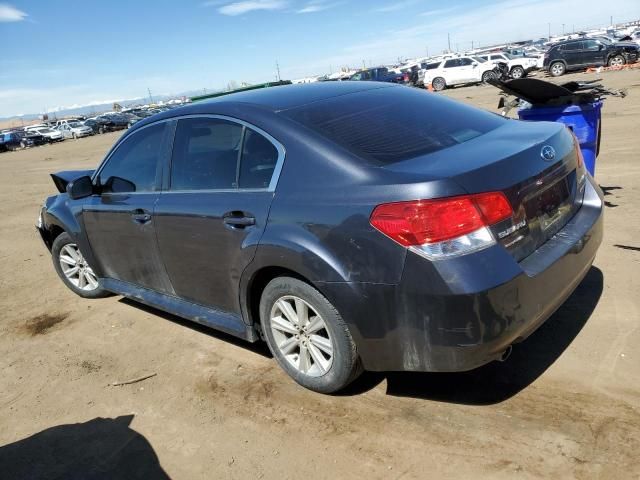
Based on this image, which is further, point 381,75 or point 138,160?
point 381,75

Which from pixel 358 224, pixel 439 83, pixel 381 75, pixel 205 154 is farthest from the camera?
pixel 381 75

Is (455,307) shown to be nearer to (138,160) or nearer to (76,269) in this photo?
(138,160)

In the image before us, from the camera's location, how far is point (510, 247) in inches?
102

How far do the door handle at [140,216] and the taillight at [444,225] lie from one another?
6.88ft

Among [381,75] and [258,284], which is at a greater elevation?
A: [258,284]

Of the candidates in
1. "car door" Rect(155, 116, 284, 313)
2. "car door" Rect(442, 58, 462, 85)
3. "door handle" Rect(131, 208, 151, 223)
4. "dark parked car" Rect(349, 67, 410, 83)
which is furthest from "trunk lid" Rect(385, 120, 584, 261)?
"dark parked car" Rect(349, 67, 410, 83)

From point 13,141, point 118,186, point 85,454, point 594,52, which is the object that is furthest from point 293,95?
point 13,141

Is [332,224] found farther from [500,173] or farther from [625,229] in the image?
[625,229]

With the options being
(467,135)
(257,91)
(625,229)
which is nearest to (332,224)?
(467,135)

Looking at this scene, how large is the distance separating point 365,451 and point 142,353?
2.13 m

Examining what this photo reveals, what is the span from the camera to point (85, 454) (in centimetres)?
304

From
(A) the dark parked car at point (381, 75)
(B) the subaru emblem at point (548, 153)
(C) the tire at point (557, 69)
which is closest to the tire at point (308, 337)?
(B) the subaru emblem at point (548, 153)

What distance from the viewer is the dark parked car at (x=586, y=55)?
29328 millimetres

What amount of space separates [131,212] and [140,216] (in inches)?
5.5
